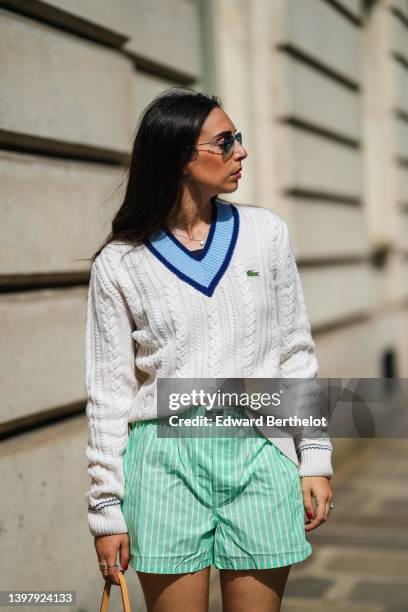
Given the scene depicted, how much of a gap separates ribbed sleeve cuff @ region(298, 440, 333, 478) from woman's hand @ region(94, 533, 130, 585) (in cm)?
48

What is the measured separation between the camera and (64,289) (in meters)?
4.19

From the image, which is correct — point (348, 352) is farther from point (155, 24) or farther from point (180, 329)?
point (180, 329)

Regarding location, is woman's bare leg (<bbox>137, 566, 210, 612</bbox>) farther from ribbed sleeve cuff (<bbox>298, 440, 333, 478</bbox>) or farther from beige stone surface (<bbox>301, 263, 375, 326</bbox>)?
beige stone surface (<bbox>301, 263, 375, 326</bbox>)

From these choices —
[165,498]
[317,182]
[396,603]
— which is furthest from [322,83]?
[165,498]

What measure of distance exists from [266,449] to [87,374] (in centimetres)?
50

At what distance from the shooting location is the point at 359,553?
5.21m

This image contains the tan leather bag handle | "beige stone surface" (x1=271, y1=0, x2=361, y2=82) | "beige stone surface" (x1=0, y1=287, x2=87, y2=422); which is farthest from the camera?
"beige stone surface" (x1=271, y1=0, x2=361, y2=82)

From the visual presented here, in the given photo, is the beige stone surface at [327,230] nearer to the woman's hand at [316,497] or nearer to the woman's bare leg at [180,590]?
the woman's hand at [316,497]

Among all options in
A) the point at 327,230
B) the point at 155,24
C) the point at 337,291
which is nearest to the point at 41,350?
the point at 155,24

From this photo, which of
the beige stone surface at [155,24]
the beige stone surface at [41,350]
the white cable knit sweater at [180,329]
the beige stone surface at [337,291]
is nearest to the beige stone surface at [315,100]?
the beige stone surface at [337,291]

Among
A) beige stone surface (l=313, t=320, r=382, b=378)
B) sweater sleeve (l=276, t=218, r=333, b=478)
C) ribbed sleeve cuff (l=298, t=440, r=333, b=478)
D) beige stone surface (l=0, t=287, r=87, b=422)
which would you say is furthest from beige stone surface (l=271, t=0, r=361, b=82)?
ribbed sleeve cuff (l=298, t=440, r=333, b=478)

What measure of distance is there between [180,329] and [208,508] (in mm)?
446

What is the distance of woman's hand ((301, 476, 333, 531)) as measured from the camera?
2475 mm

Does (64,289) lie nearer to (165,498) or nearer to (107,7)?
(107,7)
